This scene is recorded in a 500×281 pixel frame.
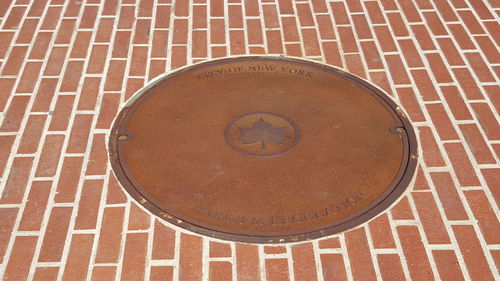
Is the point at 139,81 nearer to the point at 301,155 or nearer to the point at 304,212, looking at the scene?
the point at 301,155

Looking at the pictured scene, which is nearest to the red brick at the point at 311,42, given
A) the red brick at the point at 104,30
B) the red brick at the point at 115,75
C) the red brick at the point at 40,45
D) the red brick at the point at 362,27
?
the red brick at the point at 362,27

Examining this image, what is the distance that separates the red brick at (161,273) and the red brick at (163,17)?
5.29ft

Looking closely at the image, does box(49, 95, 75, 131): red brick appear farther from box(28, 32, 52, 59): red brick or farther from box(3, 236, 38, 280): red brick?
box(3, 236, 38, 280): red brick

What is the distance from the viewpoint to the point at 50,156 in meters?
2.43

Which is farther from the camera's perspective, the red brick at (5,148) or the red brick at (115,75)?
the red brick at (115,75)

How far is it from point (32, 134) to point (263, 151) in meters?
1.01


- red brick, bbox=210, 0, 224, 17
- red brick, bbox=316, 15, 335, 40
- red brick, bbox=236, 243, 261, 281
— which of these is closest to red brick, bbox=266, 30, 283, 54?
red brick, bbox=316, 15, 335, 40

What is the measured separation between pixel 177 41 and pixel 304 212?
53.5 inches

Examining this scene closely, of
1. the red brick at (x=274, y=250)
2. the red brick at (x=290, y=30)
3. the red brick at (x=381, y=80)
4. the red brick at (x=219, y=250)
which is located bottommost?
the red brick at (x=219, y=250)

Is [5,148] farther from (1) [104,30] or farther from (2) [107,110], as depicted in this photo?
(1) [104,30]

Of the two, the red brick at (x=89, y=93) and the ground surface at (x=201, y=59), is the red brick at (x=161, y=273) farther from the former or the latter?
the red brick at (x=89, y=93)

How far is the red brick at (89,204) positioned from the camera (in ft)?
7.11

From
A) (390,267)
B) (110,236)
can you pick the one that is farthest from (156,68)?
(390,267)

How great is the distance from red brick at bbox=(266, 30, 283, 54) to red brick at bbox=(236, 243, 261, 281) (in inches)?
49.5
